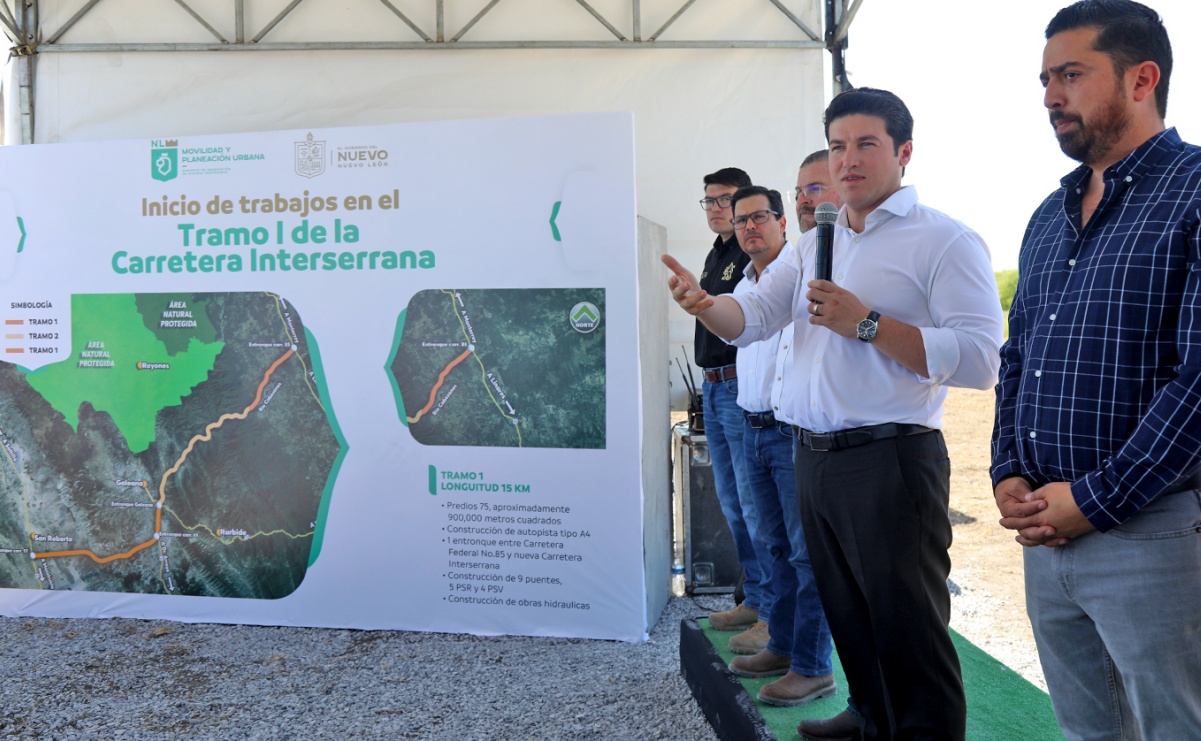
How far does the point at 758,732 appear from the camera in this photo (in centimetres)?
226

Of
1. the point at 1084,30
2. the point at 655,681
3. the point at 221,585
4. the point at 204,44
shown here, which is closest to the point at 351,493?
the point at 221,585

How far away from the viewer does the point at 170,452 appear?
397cm

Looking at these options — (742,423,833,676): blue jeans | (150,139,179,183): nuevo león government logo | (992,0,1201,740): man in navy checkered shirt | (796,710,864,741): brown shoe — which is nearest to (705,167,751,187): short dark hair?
(742,423,833,676): blue jeans

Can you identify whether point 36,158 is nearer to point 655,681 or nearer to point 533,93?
point 533,93

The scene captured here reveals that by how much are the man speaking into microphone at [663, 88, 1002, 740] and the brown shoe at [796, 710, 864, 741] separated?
30 centimetres

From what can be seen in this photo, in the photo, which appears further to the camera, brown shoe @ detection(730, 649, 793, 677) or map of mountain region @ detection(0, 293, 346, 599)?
map of mountain region @ detection(0, 293, 346, 599)

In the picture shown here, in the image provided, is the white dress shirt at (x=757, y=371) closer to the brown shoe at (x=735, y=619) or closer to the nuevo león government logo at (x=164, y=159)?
the brown shoe at (x=735, y=619)

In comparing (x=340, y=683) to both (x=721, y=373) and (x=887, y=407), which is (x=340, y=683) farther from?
(x=887, y=407)

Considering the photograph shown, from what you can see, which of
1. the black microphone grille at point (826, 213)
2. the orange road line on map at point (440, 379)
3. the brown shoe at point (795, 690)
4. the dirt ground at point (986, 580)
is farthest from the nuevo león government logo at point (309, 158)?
the dirt ground at point (986, 580)

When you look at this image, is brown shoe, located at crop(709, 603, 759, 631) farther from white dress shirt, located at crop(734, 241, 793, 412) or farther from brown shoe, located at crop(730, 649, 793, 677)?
white dress shirt, located at crop(734, 241, 793, 412)

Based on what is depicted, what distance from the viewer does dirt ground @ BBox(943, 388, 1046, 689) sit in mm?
3402

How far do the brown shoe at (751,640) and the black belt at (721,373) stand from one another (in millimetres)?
881

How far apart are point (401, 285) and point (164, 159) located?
124 centimetres

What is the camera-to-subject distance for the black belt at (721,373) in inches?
129
